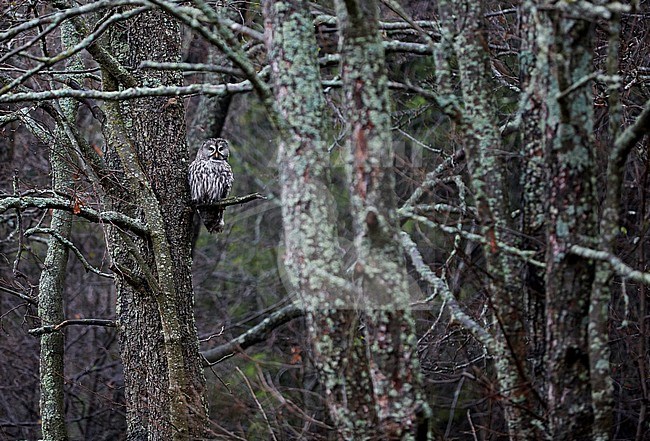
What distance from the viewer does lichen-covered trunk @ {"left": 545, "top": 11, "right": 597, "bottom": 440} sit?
128 inches

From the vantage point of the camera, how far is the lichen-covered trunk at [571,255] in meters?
3.26

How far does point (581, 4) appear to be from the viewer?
2.88 m

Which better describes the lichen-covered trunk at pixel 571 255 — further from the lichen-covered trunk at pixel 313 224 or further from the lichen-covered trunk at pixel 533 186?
the lichen-covered trunk at pixel 313 224

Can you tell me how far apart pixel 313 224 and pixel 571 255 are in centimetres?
98

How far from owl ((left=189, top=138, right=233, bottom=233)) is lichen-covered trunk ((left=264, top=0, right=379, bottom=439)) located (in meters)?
2.32

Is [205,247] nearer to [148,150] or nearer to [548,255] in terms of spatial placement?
[148,150]

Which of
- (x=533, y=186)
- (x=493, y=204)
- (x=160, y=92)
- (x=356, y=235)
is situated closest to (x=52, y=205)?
(x=160, y=92)

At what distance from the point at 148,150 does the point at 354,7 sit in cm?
259

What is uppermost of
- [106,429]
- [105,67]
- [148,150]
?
[105,67]

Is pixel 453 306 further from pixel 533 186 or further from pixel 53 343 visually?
pixel 53 343

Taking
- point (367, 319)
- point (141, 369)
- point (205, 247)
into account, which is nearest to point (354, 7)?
point (367, 319)

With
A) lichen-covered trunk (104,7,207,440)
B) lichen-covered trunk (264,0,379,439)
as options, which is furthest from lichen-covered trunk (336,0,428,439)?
lichen-covered trunk (104,7,207,440)

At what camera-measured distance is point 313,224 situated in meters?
3.45

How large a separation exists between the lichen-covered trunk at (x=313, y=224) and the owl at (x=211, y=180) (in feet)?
7.61
